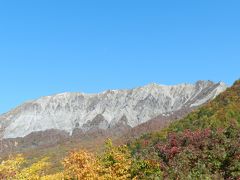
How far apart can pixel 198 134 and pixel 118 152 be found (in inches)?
560

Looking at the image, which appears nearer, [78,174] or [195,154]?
[78,174]

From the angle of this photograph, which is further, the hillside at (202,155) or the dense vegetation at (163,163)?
the hillside at (202,155)

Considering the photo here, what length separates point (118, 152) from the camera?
48312 millimetres

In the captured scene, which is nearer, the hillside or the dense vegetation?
the dense vegetation

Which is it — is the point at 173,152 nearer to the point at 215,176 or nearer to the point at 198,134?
the point at 198,134

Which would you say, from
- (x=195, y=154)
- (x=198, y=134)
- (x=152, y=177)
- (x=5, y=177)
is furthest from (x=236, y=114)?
(x=5, y=177)

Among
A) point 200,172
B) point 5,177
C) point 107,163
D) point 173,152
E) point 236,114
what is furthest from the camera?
point 236,114

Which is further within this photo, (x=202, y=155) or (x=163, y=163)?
(x=163, y=163)

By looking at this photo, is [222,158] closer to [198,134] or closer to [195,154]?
[195,154]

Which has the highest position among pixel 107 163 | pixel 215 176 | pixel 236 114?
pixel 236 114

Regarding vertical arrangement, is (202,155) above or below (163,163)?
below

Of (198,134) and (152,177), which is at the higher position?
(198,134)

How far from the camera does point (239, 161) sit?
4497cm

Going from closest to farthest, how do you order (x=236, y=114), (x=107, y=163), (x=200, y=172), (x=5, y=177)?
(x=5, y=177) < (x=200, y=172) < (x=107, y=163) < (x=236, y=114)
